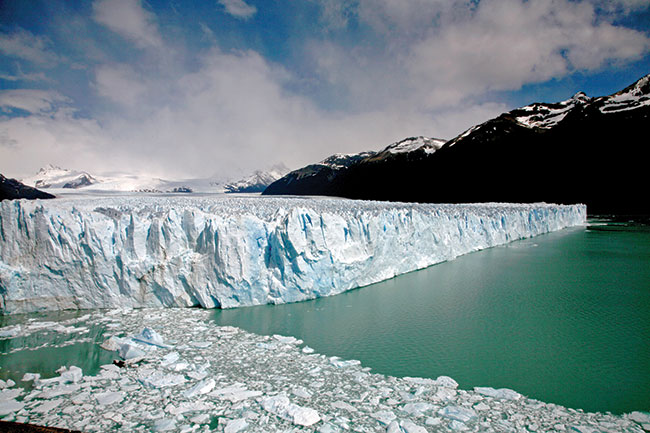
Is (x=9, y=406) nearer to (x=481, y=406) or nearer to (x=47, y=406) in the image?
(x=47, y=406)

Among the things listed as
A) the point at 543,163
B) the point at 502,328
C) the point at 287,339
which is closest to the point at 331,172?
the point at 543,163

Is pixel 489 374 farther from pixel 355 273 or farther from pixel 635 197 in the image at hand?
pixel 635 197

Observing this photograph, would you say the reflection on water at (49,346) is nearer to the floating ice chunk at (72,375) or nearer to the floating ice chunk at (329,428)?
the floating ice chunk at (72,375)

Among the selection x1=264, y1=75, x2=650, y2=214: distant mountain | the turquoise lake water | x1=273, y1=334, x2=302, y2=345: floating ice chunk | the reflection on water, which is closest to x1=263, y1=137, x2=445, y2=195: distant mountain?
x1=264, y1=75, x2=650, y2=214: distant mountain

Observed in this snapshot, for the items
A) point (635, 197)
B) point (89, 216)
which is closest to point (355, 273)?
point (89, 216)

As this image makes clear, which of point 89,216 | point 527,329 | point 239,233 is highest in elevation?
point 89,216

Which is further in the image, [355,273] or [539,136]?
[539,136]

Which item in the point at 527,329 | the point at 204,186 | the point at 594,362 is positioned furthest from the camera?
the point at 204,186

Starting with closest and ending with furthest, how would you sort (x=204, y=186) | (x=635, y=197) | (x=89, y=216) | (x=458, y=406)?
(x=458, y=406)
(x=89, y=216)
(x=635, y=197)
(x=204, y=186)
